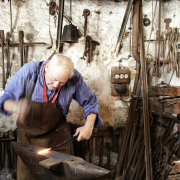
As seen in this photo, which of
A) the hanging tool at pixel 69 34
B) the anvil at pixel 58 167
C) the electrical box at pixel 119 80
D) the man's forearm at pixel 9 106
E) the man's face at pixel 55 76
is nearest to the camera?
the anvil at pixel 58 167

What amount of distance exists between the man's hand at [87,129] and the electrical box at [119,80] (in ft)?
3.50

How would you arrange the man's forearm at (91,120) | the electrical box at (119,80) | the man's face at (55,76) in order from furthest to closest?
the electrical box at (119,80) → the man's forearm at (91,120) → the man's face at (55,76)

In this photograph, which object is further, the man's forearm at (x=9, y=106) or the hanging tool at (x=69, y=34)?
the hanging tool at (x=69, y=34)

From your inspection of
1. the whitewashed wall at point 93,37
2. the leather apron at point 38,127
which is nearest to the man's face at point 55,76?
the leather apron at point 38,127

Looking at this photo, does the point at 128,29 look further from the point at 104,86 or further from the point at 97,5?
the point at 104,86

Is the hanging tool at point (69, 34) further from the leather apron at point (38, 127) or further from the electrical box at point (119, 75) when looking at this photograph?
the leather apron at point (38, 127)

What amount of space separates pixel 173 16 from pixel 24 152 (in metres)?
2.67

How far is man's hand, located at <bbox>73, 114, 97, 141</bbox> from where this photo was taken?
1.70 metres

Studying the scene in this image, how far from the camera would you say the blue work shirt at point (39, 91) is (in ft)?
5.52

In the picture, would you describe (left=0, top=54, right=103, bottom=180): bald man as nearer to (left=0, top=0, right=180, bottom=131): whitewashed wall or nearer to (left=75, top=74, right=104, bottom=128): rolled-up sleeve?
(left=75, top=74, right=104, bottom=128): rolled-up sleeve

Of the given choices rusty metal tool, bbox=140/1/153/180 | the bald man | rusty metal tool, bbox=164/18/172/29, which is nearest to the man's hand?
the bald man

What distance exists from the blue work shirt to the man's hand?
56 millimetres

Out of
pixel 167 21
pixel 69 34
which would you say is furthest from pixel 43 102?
pixel 167 21

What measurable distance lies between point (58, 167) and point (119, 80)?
1896mm
